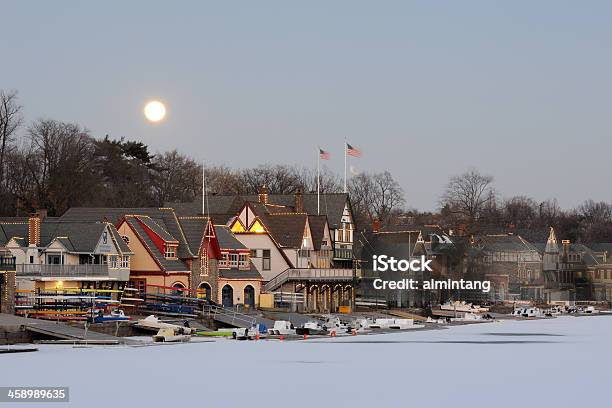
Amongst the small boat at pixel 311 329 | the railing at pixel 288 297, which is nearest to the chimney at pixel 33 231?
the small boat at pixel 311 329

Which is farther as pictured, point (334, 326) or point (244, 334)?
point (334, 326)

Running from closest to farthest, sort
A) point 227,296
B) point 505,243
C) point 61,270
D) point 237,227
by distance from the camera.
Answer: point 61,270 < point 227,296 < point 237,227 < point 505,243

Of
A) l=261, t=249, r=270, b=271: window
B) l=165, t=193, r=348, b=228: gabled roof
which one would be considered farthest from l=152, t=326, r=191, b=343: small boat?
l=165, t=193, r=348, b=228: gabled roof

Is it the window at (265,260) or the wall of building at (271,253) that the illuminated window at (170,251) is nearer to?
the wall of building at (271,253)

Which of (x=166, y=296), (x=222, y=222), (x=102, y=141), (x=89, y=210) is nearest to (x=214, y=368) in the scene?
(x=166, y=296)

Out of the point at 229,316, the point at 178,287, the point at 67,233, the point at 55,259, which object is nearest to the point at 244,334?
the point at 229,316

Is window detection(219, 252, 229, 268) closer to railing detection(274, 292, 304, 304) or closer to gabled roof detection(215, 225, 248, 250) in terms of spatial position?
gabled roof detection(215, 225, 248, 250)

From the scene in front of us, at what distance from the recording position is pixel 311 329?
95.8m

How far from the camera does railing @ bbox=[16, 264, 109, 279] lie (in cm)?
9012

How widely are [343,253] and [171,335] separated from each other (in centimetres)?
5076

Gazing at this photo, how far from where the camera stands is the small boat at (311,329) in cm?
9394

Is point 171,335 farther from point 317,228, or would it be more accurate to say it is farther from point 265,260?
point 317,228

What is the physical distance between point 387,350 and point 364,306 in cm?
5140

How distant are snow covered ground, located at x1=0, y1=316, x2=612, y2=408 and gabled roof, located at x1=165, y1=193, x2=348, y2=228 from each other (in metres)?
40.7
